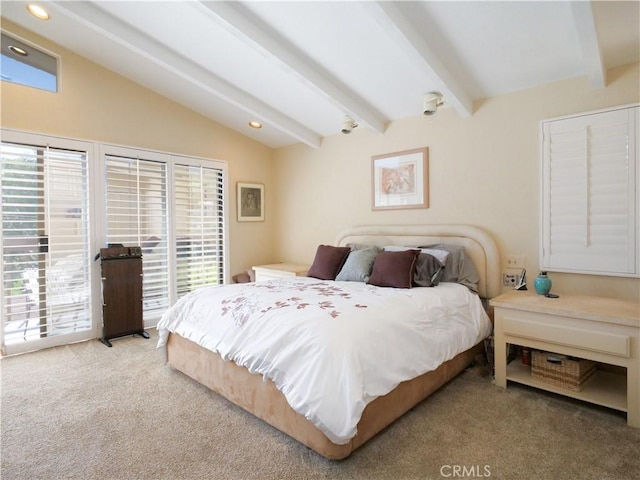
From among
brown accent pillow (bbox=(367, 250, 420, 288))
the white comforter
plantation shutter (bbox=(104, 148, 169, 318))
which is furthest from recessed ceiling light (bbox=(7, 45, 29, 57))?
brown accent pillow (bbox=(367, 250, 420, 288))

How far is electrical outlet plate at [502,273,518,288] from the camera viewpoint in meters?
3.13

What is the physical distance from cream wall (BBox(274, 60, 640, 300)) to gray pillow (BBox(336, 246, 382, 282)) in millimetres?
723

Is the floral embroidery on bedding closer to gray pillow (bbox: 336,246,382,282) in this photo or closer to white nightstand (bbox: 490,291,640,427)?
gray pillow (bbox: 336,246,382,282)

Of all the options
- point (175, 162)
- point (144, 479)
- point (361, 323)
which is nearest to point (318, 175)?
point (175, 162)

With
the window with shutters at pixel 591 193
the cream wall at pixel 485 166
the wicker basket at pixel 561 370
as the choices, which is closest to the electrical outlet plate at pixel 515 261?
the cream wall at pixel 485 166

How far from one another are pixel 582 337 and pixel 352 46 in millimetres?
2649

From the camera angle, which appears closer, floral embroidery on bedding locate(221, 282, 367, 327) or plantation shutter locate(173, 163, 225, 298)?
floral embroidery on bedding locate(221, 282, 367, 327)

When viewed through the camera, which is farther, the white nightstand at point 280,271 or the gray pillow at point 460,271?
the white nightstand at point 280,271

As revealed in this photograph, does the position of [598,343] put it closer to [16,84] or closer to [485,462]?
[485,462]

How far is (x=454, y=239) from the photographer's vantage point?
3.43 metres

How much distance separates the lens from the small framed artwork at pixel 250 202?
5074 mm

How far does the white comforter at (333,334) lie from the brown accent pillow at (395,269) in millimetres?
142

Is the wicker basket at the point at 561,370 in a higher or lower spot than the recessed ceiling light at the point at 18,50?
lower

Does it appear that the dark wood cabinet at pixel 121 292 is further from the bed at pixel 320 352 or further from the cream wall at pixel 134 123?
the cream wall at pixel 134 123
